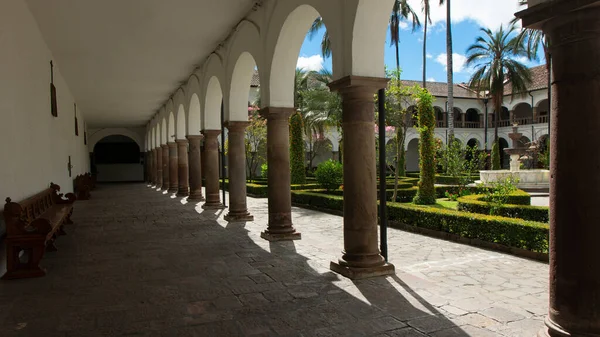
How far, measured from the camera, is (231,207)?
10.7 meters

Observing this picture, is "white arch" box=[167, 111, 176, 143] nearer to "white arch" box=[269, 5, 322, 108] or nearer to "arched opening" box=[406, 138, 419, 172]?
"white arch" box=[269, 5, 322, 108]

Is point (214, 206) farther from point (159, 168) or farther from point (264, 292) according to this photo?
point (159, 168)

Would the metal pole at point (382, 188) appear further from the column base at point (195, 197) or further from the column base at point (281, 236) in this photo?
the column base at point (195, 197)

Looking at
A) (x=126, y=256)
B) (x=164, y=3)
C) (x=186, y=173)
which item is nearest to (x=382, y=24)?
(x=164, y=3)

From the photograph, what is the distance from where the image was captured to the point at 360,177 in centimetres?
563

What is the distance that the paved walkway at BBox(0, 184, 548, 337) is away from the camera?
12.7ft

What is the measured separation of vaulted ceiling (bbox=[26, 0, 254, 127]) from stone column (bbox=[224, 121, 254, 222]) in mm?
2183

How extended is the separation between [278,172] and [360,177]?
9.83 feet

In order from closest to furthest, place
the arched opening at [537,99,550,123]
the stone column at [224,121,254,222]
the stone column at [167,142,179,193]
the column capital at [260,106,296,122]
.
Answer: the column capital at [260,106,296,122] < the stone column at [224,121,254,222] < the stone column at [167,142,179,193] < the arched opening at [537,99,550,123]

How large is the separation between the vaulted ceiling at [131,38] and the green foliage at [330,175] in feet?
17.4

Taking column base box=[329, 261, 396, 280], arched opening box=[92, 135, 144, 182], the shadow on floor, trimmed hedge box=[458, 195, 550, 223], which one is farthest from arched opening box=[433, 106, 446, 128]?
column base box=[329, 261, 396, 280]

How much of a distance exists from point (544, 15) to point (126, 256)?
6129mm

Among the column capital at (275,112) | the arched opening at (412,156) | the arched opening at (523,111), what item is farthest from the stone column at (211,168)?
the arched opening at (523,111)

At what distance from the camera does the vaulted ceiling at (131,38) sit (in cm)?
829
